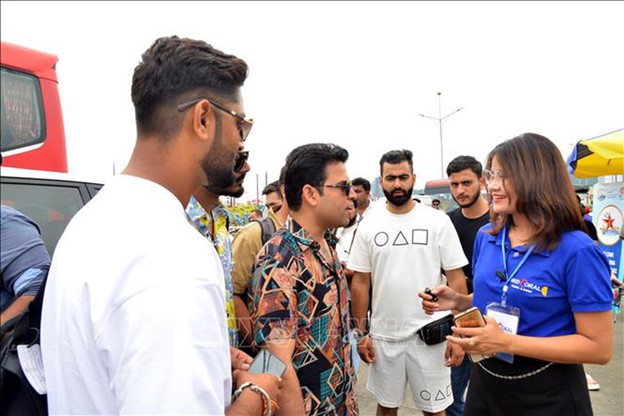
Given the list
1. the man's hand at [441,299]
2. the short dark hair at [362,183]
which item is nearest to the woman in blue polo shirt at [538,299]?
the man's hand at [441,299]

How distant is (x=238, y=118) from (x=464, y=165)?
3.05 m

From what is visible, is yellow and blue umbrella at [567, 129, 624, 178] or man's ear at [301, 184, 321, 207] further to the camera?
yellow and blue umbrella at [567, 129, 624, 178]

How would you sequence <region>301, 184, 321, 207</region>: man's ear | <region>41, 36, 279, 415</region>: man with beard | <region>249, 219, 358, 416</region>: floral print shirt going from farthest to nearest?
1. <region>301, 184, 321, 207</region>: man's ear
2. <region>249, 219, 358, 416</region>: floral print shirt
3. <region>41, 36, 279, 415</region>: man with beard

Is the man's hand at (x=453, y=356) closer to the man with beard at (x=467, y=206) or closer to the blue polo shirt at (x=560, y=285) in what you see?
the blue polo shirt at (x=560, y=285)

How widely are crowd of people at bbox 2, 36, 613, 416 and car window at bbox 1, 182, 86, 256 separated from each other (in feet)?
1.67

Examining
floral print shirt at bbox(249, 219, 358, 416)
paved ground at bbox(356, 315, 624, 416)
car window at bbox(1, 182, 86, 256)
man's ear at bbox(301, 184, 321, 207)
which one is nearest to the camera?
car window at bbox(1, 182, 86, 256)

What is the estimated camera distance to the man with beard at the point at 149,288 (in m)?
0.67

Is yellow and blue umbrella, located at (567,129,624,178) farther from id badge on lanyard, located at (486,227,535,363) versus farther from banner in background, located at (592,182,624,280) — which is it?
id badge on lanyard, located at (486,227,535,363)

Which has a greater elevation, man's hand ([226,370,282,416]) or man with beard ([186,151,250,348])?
man with beard ([186,151,250,348])

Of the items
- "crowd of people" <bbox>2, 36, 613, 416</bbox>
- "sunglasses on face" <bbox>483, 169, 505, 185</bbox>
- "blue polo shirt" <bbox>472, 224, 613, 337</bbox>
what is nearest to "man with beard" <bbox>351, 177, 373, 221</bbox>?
"crowd of people" <bbox>2, 36, 613, 416</bbox>

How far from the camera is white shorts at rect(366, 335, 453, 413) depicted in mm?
2707

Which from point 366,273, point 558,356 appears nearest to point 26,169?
point 558,356

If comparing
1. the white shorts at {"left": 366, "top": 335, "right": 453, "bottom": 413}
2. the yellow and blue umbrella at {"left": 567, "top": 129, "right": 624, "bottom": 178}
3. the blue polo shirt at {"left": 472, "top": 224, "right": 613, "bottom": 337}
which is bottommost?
the white shorts at {"left": 366, "top": 335, "right": 453, "bottom": 413}

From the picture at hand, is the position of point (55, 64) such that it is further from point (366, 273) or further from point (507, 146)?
point (366, 273)
